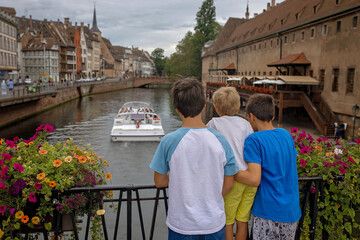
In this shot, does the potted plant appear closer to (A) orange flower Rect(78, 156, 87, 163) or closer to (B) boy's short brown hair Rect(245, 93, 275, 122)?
(A) orange flower Rect(78, 156, 87, 163)

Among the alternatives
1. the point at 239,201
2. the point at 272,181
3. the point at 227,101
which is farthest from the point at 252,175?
the point at 227,101

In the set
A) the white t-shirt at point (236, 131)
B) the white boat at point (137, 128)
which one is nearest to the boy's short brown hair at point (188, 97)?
the white t-shirt at point (236, 131)

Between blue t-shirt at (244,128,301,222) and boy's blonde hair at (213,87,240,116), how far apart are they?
0.36 m

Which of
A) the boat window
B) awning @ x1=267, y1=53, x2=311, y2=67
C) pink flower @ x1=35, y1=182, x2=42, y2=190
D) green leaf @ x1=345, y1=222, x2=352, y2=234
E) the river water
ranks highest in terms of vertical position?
awning @ x1=267, y1=53, x2=311, y2=67

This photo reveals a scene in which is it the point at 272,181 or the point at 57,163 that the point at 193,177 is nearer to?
the point at 272,181

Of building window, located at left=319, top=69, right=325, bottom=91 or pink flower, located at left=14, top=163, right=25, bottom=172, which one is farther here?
building window, located at left=319, top=69, right=325, bottom=91

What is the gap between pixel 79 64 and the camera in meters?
87.9

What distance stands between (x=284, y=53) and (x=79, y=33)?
6753cm

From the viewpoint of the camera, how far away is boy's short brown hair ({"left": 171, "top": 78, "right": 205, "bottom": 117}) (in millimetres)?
2449

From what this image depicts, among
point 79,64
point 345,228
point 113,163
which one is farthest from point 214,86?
point 79,64

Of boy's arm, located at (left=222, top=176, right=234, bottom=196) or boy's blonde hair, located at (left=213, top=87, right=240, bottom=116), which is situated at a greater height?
boy's blonde hair, located at (left=213, top=87, right=240, bottom=116)

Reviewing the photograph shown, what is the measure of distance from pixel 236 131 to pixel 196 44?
67.6 metres

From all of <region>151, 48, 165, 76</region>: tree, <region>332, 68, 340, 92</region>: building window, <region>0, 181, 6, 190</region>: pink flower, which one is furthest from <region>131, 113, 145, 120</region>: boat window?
<region>151, 48, 165, 76</region>: tree

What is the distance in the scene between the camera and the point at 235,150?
2902 millimetres
